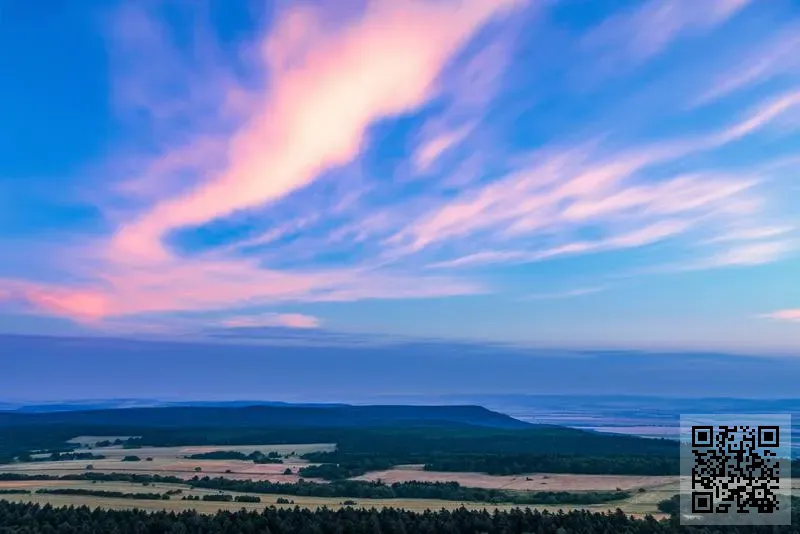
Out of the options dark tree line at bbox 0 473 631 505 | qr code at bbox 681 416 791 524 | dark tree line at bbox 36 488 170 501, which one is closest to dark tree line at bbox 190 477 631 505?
dark tree line at bbox 0 473 631 505

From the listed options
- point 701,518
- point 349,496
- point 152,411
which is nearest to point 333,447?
point 349,496

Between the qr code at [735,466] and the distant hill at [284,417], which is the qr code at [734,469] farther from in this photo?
the distant hill at [284,417]

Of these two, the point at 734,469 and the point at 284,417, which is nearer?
the point at 734,469

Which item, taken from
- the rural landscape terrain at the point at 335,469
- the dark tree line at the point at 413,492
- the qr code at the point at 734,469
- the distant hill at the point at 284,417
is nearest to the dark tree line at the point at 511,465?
the rural landscape terrain at the point at 335,469

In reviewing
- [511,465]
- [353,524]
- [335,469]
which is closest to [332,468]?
[335,469]

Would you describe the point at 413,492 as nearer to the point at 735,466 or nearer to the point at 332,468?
the point at 332,468

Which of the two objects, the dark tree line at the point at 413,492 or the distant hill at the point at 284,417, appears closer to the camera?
the dark tree line at the point at 413,492

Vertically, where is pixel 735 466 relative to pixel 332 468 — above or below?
above
